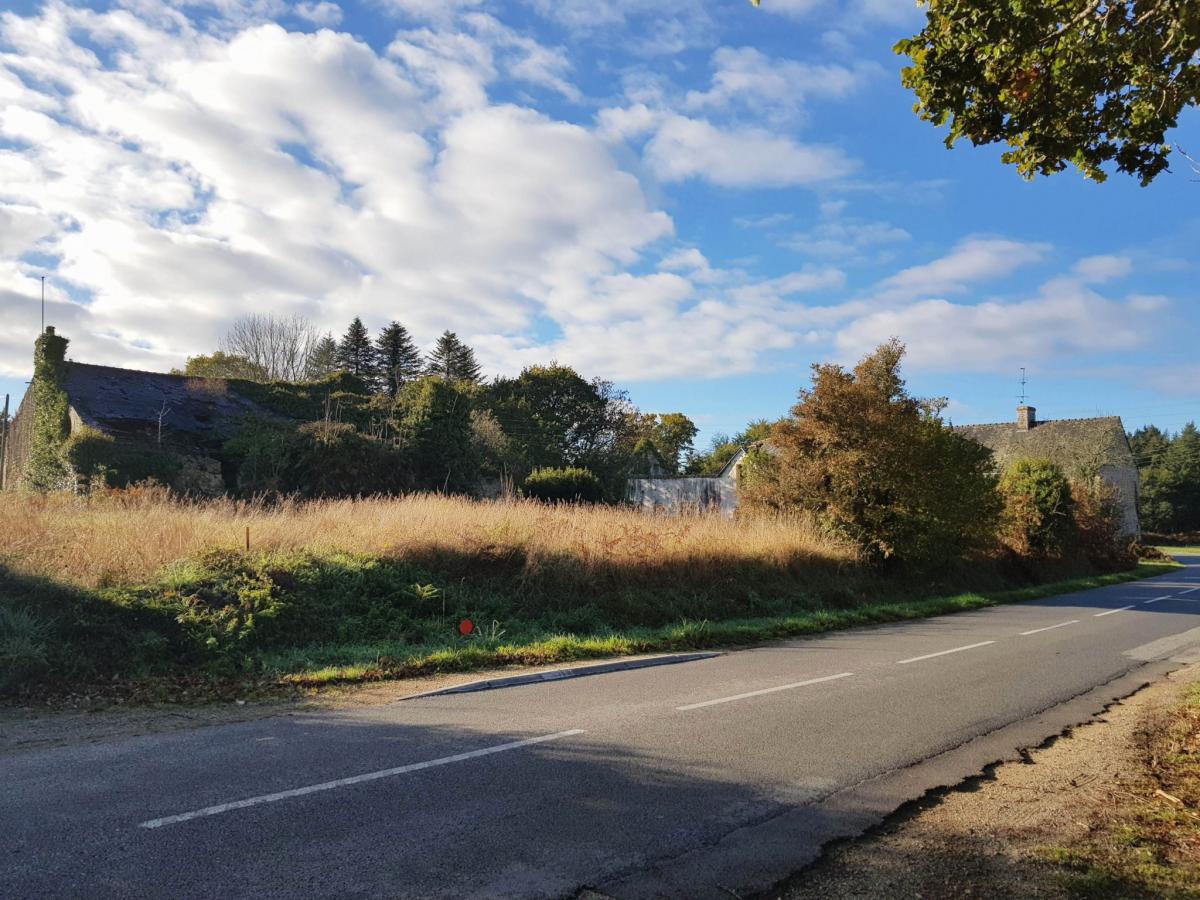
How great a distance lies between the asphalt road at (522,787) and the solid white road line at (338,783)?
0.02 m

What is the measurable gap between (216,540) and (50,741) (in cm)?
609

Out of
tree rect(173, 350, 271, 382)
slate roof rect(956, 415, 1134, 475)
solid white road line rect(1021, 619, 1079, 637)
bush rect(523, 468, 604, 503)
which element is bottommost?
solid white road line rect(1021, 619, 1079, 637)

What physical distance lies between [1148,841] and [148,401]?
34028mm

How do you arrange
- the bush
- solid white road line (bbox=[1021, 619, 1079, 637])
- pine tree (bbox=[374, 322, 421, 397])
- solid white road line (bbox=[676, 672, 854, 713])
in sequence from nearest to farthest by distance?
1. solid white road line (bbox=[676, 672, 854, 713])
2. solid white road line (bbox=[1021, 619, 1079, 637])
3. the bush
4. pine tree (bbox=[374, 322, 421, 397])

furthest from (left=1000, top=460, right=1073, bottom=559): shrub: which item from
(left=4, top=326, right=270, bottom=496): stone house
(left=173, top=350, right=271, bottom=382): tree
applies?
(left=173, top=350, right=271, bottom=382): tree

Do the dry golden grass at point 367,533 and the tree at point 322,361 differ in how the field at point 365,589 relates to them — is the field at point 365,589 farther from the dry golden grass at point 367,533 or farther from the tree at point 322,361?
the tree at point 322,361

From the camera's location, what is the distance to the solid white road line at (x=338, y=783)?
4.74 m

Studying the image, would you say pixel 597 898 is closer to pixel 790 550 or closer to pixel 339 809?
pixel 339 809

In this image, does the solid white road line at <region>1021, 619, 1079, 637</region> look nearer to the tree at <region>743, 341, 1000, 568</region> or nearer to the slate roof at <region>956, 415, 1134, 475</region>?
the tree at <region>743, 341, 1000, 568</region>

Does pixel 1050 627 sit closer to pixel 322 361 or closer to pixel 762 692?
pixel 762 692

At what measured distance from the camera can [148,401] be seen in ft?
102

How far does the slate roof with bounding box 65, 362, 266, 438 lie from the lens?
29.0 meters

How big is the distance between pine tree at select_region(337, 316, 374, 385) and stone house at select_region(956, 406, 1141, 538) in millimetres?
50225

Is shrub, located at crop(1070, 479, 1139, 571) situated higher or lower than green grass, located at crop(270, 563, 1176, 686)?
higher
